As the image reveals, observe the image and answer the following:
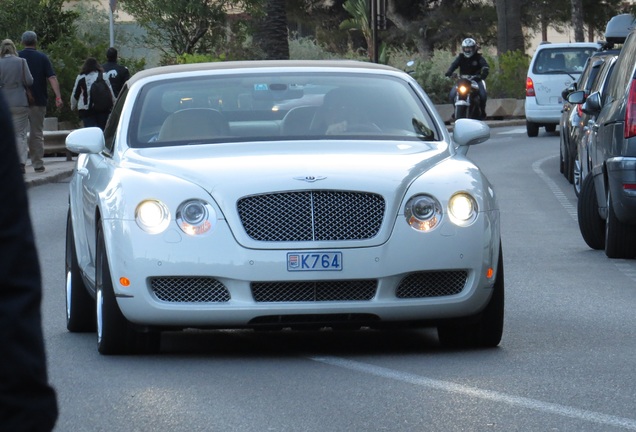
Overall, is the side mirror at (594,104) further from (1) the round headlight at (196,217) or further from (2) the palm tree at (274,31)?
(2) the palm tree at (274,31)

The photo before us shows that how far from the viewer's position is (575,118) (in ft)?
64.1

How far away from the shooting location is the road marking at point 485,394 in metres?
6.16

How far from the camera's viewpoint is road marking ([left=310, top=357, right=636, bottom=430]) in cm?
616

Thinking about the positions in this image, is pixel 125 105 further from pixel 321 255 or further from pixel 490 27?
pixel 490 27

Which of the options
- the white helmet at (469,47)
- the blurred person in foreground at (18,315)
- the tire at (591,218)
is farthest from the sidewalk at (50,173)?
the blurred person in foreground at (18,315)

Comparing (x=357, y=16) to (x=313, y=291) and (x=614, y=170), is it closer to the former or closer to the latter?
(x=614, y=170)

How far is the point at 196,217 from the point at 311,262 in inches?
22.0

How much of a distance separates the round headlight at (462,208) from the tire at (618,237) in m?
4.62

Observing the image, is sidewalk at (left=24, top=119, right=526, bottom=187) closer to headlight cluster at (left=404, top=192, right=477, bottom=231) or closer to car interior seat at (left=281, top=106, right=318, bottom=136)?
car interior seat at (left=281, top=106, right=318, bottom=136)

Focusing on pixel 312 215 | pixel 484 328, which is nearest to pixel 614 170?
pixel 484 328

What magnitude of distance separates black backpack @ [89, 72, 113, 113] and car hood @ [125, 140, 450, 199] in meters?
16.2

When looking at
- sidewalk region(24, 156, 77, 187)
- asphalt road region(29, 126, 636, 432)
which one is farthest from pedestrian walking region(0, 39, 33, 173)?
asphalt road region(29, 126, 636, 432)

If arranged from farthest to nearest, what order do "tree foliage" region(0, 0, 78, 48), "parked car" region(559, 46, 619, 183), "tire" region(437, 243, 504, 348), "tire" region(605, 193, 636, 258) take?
1. "tree foliage" region(0, 0, 78, 48)
2. "parked car" region(559, 46, 619, 183)
3. "tire" region(605, 193, 636, 258)
4. "tire" region(437, 243, 504, 348)

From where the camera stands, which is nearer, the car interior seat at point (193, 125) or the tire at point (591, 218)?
the car interior seat at point (193, 125)
